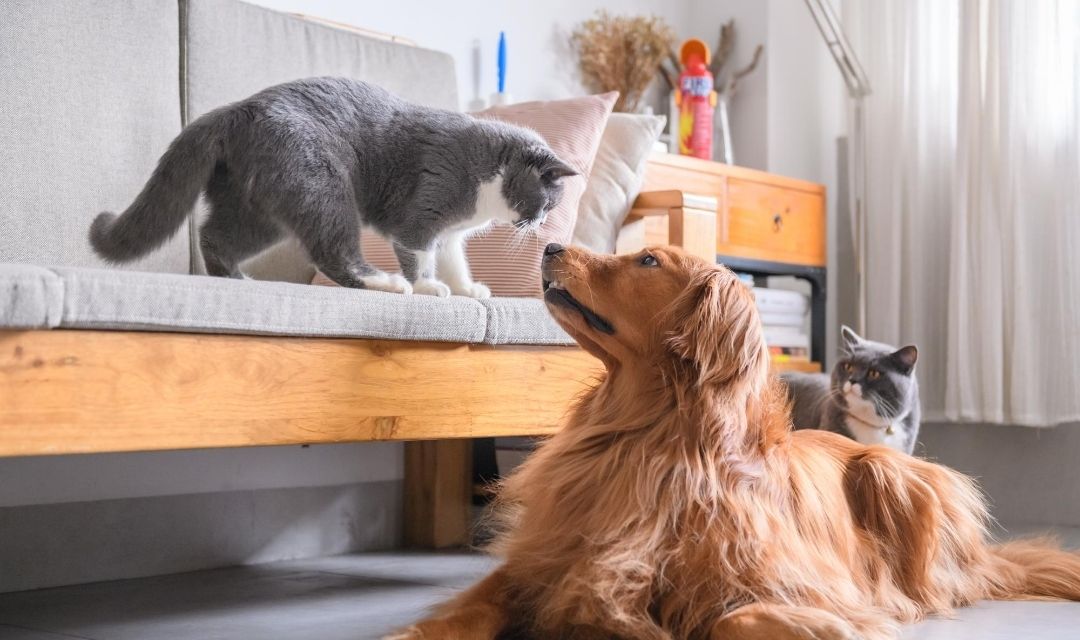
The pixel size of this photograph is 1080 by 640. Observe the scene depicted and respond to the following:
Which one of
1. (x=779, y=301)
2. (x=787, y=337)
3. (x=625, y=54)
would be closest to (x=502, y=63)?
(x=625, y=54)

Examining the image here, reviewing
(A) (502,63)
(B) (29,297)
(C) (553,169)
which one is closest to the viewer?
(B) (29,297)

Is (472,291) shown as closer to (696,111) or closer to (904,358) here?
(904,358)

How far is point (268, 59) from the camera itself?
7.96ft

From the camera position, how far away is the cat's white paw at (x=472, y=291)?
80.8 inches

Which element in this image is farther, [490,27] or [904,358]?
[490,27]

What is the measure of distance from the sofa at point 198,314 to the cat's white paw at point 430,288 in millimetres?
70

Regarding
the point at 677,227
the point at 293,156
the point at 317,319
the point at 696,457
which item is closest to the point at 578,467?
the point at 696,457

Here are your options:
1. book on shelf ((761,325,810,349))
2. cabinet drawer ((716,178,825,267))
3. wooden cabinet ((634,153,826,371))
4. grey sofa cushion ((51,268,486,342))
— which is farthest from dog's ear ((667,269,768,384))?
book on shelf ((761,325,810,349))

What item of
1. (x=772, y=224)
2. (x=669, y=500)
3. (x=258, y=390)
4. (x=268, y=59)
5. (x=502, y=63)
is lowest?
(x=669, y=500)

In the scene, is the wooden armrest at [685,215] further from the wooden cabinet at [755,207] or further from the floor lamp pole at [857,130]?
the floor lamp pole at [857,130]

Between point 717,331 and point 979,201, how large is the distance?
214 cm

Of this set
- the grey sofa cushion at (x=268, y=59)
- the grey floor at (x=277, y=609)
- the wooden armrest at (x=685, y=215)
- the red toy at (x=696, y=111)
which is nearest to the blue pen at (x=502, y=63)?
the grey sofa cushion at (x=268, y=59)

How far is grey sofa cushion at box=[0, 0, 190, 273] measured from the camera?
1994mm

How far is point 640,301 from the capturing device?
1.49 meters
